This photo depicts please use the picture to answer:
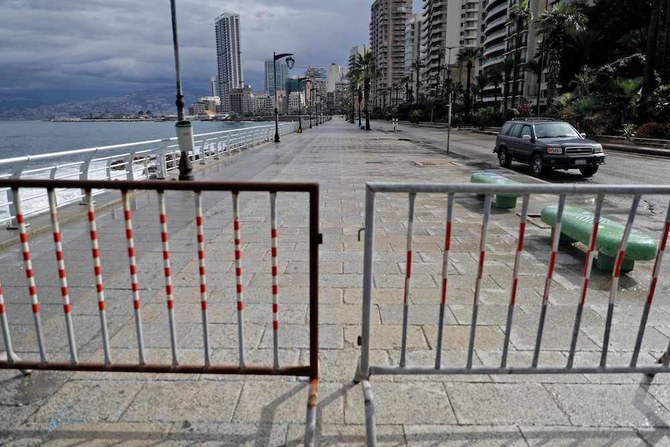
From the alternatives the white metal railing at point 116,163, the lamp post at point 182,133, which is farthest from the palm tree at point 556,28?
the lamp post at point 182,133

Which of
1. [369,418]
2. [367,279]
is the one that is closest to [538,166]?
[367,279]

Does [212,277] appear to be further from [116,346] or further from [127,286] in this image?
[116,346]

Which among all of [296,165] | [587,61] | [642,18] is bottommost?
[296,165]

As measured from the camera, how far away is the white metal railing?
307 inches

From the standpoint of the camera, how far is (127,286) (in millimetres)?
5043

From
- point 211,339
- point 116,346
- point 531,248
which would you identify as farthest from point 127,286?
point 531,248

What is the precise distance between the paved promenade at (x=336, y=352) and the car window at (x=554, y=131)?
32.5ft

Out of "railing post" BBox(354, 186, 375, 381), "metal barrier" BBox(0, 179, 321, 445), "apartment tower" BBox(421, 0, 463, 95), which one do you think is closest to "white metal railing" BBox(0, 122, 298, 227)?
"metal barrier" BBox(0, 179, 321, 445)

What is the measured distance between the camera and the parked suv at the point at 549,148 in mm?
14500

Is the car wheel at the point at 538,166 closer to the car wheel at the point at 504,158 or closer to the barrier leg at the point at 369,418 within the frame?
the car wheel at the point at 504,158

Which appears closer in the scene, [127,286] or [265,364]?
[265,364]

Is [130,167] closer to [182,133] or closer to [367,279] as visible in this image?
[182,133]

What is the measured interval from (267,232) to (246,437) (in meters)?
5.05

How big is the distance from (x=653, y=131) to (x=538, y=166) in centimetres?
1652
